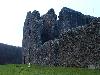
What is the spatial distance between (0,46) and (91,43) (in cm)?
2467

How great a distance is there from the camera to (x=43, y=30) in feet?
123

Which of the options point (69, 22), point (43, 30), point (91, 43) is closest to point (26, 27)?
point (43, 30)

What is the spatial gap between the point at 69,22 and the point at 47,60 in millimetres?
8326

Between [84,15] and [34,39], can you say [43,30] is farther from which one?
[84,15]

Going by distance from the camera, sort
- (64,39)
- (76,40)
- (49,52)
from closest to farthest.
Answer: (76,40) < (64,39) < (49,52)

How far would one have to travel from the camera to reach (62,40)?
2667 centimetres

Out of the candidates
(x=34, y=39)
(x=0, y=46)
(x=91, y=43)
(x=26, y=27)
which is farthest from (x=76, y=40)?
(x=0, y=46)

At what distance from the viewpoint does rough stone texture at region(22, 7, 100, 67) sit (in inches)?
914

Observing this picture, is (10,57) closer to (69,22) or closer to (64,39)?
(69,22)

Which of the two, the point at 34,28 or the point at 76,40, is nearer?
the point at 76,40

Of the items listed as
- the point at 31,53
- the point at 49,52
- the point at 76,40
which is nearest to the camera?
the point at 76,40

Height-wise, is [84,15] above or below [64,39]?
above

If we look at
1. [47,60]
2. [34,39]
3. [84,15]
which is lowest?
[47,60]

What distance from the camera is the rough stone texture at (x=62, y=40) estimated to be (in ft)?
76.1
